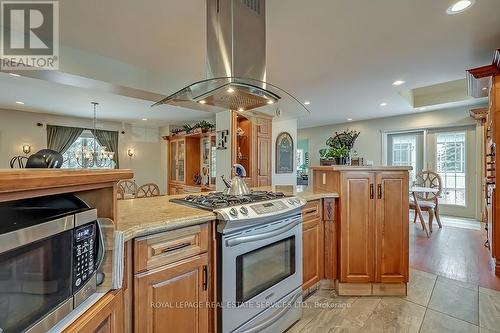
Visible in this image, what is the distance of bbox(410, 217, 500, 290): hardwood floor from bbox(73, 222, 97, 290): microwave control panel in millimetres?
3277

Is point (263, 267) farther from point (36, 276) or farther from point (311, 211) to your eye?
point (36, 276)

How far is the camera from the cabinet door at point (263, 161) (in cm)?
480

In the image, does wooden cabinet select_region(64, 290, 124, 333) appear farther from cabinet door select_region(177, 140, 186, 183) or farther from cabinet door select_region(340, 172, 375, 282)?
cabinet door select_region(177, 140, 186, 183)

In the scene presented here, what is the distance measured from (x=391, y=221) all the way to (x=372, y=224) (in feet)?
0.59

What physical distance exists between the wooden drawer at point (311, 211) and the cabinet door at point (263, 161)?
2.54 m

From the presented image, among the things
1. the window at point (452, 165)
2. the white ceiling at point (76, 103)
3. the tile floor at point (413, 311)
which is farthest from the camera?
the window at point (452, 165)

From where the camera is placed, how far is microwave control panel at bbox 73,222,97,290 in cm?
76

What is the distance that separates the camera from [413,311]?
200 centimetres

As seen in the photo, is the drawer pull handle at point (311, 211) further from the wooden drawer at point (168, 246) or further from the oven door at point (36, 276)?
the oven door at point (36, 276)

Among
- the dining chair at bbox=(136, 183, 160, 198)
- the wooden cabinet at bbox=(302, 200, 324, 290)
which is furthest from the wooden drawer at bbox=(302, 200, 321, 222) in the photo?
the dining chair at bbox=(136, 183, 160, 198)

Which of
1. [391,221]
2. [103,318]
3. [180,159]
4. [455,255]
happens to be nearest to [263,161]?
[180,159]

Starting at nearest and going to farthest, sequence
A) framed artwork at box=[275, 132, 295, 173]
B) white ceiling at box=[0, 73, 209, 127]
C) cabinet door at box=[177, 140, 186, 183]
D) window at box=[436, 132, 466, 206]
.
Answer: white ceiling at box=[0, 73, 209, 127], window at box=[436, 132, 466, 206], framed artwork at box=[275, 132, 295, 173], cabinet door at box=[177, 140, 186, 183]

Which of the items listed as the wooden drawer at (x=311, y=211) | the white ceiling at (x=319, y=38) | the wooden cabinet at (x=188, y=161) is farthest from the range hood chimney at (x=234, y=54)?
the wooden cabinet at (x=188, y=161)

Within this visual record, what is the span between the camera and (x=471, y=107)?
16.5 feet
